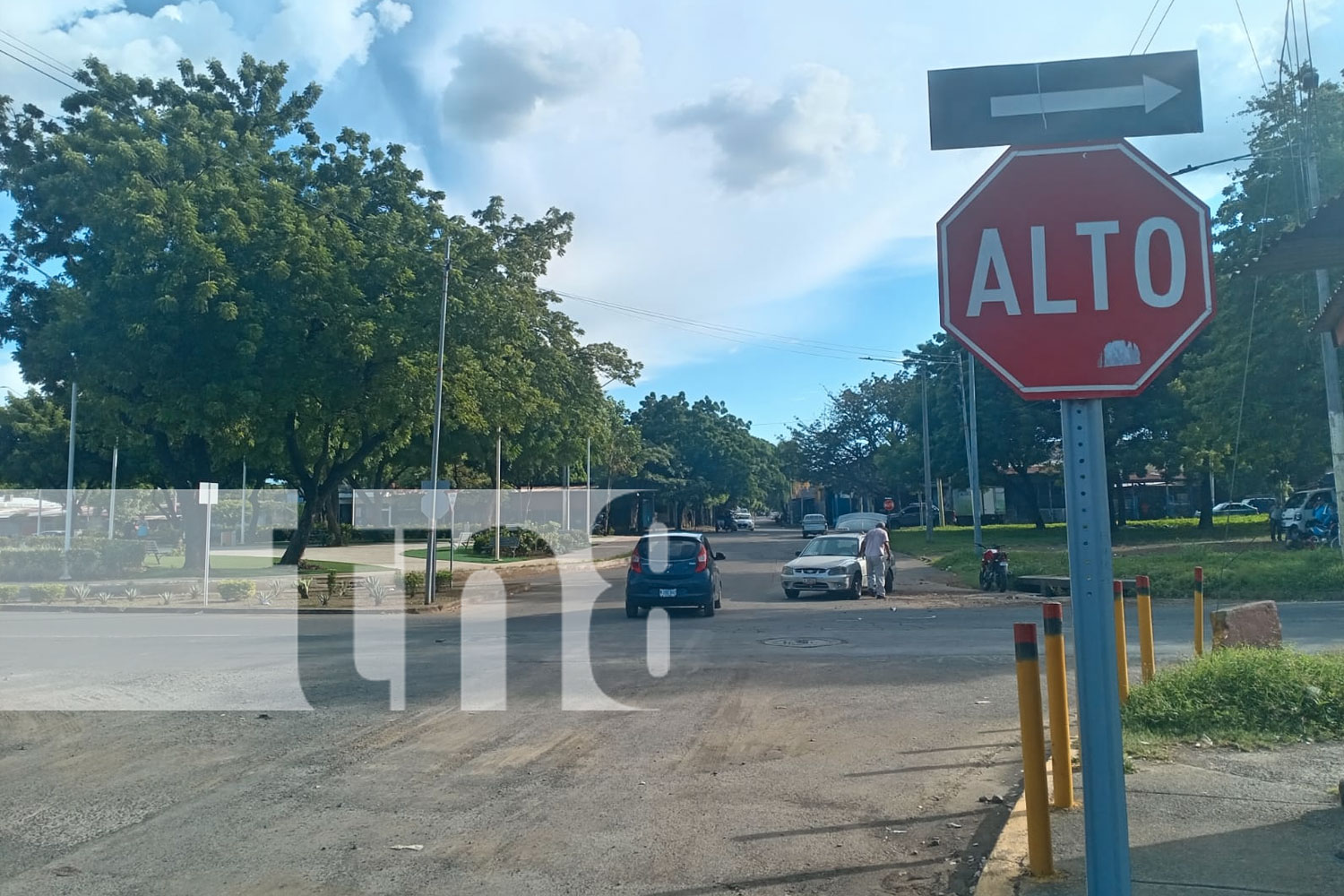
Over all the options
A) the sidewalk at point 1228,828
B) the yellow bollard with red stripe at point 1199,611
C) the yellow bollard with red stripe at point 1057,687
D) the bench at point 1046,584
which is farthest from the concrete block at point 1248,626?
the bench at point 1046,584

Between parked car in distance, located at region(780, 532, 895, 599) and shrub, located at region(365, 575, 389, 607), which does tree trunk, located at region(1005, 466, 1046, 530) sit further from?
shrub, located at region(365, 575, 389, 607)

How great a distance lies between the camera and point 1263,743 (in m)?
7.09

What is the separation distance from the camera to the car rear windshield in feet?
60.7

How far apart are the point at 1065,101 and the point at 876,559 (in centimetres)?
1986

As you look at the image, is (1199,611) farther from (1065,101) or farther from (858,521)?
(858,521)

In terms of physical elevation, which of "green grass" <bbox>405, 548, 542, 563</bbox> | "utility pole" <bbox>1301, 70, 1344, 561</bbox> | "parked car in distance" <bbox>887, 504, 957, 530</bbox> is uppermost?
"utility pole" <bbox>1301, 70, 1344, 561</bbox>

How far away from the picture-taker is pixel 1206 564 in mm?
22594

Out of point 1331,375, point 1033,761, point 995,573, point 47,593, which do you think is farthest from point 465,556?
point 1033,761

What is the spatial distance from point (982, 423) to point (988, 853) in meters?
45.1

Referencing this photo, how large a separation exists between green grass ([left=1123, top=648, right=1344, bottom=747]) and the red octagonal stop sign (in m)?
4.95

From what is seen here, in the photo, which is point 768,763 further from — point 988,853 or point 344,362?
point 344,362

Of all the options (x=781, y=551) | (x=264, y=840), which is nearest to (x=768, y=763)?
(x=264, y=840)

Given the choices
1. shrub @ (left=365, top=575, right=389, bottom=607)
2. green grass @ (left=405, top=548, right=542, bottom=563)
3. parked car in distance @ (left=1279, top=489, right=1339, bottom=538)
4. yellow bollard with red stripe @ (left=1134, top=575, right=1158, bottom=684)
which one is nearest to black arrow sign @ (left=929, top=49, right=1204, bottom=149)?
yellow bollard with red stripe @ (left=1134, top=575, right=1158, bottom=684)

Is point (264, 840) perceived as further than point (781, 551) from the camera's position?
No
